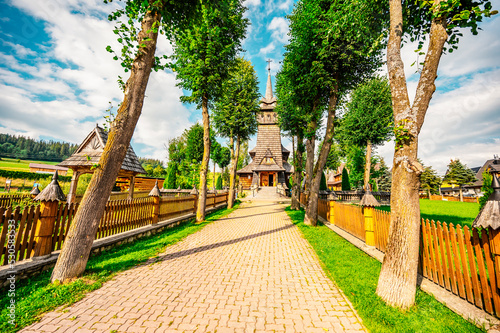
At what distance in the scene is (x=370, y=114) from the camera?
22.7 meters

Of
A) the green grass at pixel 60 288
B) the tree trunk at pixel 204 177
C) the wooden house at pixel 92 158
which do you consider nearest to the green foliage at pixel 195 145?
the wooden house at pixel 92 158

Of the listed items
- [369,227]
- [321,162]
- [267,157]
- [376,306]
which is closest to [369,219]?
[369,227]

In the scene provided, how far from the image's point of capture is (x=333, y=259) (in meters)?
5.16

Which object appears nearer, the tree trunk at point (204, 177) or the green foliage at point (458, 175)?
the tree trunk at point (204, 177)

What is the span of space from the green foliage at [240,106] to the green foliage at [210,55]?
624cm

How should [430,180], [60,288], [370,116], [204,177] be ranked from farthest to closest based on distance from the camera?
1. [430,180]
2. [370,116]
3. [204,177]
4. [60,288]

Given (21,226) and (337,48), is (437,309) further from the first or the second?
(337,48)

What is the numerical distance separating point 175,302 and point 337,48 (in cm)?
1068

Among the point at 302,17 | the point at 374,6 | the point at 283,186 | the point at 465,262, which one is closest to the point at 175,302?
the point at 465,262

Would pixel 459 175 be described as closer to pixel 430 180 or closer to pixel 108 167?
pixel 430 180

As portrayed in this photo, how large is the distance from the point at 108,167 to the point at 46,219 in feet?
5.97

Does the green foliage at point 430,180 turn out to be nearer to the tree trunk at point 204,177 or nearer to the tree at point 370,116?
the tree at point 370,116

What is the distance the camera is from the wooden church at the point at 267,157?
31.9m

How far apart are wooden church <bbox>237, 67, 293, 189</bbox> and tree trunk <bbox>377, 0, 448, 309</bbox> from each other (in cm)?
2768
